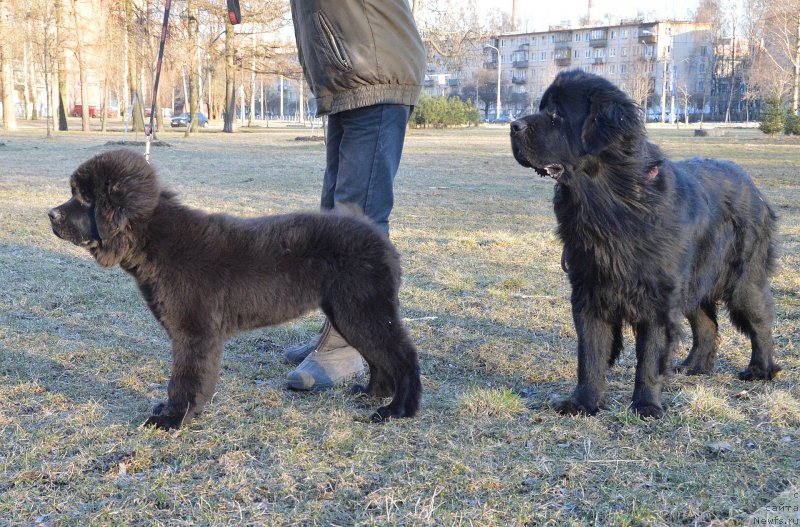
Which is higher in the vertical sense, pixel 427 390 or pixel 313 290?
pixel 313 290

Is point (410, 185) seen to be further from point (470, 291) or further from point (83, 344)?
point (83, 344)

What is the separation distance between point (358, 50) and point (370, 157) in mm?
591

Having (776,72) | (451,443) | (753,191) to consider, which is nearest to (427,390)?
(451,443)

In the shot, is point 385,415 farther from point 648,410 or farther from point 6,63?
→ point 6,63

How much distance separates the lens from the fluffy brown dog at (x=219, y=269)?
342 cm

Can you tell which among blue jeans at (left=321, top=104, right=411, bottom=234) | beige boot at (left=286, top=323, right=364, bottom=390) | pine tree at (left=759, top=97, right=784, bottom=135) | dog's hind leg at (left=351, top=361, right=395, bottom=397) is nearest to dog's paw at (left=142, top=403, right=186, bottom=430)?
beige boot at (left=286, top=323, right=364, bottom=390)

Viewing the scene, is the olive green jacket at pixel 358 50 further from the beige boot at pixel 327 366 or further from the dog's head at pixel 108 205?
the beige boot at pixel 327 366

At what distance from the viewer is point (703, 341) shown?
4.36m

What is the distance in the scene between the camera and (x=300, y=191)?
521 inches

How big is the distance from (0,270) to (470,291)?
14.5 ft

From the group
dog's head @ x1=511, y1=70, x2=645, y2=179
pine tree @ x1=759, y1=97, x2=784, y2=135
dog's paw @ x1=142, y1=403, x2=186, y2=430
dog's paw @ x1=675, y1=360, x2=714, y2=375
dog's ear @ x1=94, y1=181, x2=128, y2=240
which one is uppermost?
pine tree @ x1=759, y1=97, x2=784, y2=135

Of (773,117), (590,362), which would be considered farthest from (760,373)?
(773,117)

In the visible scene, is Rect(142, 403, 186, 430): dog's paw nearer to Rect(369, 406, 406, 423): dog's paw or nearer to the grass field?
the grass field

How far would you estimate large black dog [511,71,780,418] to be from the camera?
3.52 m
